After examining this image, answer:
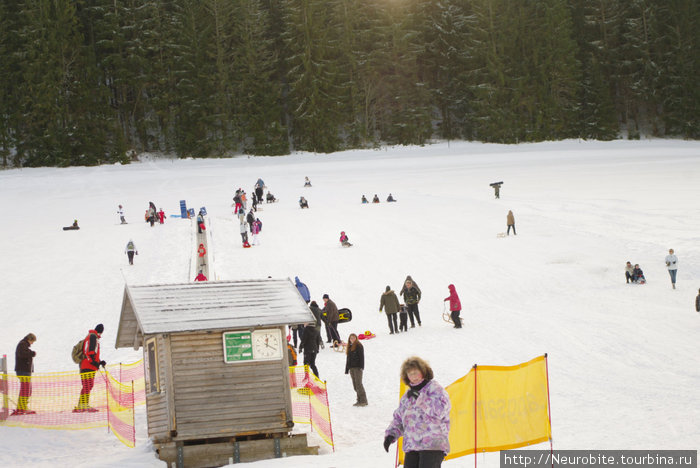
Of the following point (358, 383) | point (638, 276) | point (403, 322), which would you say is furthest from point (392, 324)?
point (638, 276)

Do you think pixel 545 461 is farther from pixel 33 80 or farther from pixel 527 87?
pixel 527 87

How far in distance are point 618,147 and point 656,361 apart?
61079 mm

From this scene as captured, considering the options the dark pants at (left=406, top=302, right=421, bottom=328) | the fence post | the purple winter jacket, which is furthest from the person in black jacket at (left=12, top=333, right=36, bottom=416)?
the dark pants at (left=406, top=302, right=421, bottom=328)

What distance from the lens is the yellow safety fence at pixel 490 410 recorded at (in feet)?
24.1

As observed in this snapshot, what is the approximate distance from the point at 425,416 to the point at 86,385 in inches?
333

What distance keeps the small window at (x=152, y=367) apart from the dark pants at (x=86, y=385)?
1511 mm

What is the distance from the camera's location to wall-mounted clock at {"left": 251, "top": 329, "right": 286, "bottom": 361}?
11188 mm

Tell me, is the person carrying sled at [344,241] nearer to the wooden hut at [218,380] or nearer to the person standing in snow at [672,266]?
the person standing in snow at [672,266]

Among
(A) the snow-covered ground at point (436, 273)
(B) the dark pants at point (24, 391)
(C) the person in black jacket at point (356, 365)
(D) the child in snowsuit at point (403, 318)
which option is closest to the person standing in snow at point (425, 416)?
(A) the snow-covered ground at point (436, 273)

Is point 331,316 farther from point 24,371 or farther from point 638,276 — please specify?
point 638,276

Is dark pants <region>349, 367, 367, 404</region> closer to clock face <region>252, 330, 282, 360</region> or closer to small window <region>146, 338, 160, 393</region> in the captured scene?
clock face <region>252, 330, 282, 360</region>

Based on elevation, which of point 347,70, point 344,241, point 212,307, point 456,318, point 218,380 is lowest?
point 456,318

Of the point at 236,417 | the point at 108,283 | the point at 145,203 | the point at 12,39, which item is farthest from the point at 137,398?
the point at 12,39

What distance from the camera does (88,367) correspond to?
516 inches
